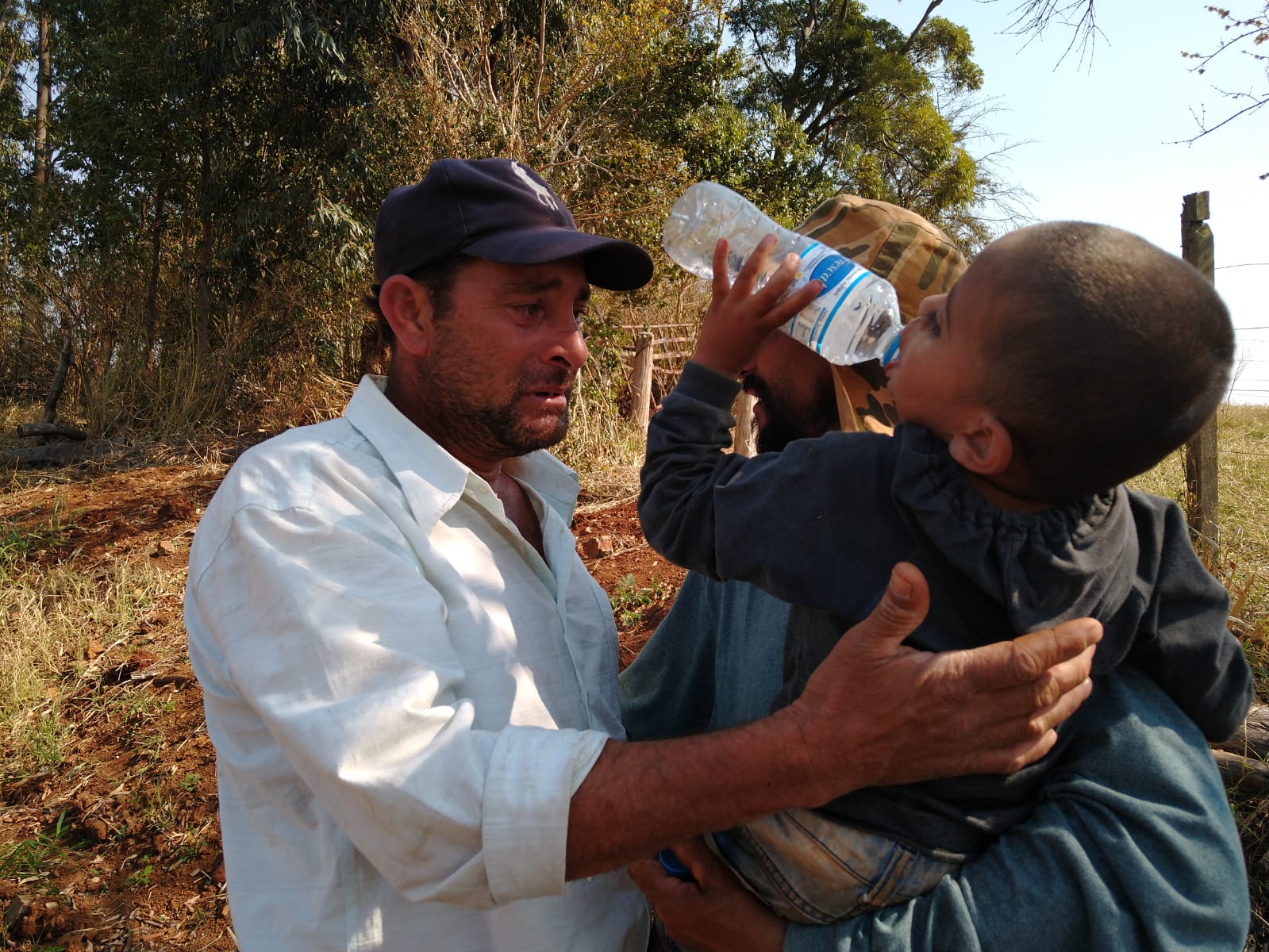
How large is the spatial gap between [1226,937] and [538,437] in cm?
148

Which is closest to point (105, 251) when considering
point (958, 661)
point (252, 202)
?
point (252, 202)

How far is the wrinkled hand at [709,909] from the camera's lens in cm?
142

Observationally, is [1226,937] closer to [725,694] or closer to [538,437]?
[725,694]

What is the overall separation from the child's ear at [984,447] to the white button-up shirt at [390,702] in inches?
25.7

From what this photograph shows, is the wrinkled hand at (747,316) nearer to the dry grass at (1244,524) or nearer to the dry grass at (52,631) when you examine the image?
the dry grass at (1244,524)

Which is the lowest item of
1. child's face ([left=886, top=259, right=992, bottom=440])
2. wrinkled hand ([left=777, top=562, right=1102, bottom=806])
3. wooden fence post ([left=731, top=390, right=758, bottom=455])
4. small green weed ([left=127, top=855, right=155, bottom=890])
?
small green weed ([left=127, top=855, right=155, bottom=890])

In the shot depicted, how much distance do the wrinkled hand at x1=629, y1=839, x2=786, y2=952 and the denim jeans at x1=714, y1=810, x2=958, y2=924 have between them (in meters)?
0.04

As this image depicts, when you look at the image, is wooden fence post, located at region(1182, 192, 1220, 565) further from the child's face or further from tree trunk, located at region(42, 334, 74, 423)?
tree trunk, located at region(42, 334, 74, 423)

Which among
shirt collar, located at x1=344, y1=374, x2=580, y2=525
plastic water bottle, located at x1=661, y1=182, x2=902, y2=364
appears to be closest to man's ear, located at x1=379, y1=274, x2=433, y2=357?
shirt collar, located at x1=344, y1=374, x2=580, y2=525

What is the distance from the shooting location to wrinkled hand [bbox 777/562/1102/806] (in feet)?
4.05

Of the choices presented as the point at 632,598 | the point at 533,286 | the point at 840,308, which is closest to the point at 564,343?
the point at 533,286

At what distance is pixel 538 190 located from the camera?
2010 millimetres

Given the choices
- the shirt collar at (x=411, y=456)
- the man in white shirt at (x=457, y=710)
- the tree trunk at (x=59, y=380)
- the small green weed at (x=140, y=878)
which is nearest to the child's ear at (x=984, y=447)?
the man in white shirt at (x=457, y=710)

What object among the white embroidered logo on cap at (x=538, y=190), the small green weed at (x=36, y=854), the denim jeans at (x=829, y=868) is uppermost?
the white embroidered logo on cap at (x=538, y=190)
